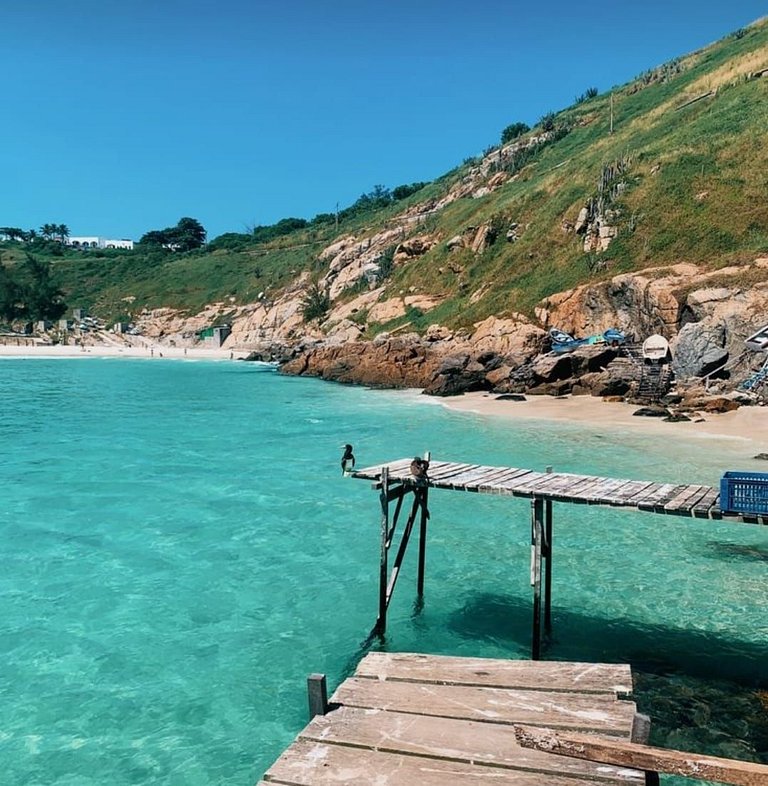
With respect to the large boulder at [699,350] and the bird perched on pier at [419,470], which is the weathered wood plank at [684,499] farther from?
the large boulder at [699,350]

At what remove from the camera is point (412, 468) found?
12.4 metres

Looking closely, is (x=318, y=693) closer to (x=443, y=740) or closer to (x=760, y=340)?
(x=443, y=740)

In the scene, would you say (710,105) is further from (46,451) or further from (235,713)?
(235,713)

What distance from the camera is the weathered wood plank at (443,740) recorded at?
221 inches

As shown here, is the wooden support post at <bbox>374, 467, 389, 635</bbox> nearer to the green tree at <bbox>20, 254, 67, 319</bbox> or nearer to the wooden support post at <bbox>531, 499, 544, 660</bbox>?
the wooden support post at <bbox>531, 499, 544, 660</bbox>

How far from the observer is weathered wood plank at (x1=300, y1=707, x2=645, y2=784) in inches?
221

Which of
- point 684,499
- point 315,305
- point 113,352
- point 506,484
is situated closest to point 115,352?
point 113,352

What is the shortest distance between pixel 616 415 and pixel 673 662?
86.6ft

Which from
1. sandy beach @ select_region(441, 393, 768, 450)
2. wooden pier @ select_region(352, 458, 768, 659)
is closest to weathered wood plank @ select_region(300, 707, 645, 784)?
wooden pier @ select_region(352, 458, 768, 659)

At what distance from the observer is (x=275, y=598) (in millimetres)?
14438

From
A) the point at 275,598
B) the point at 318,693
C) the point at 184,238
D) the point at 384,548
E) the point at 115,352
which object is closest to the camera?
the point at 318,693

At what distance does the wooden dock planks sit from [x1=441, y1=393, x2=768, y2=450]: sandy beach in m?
17.2

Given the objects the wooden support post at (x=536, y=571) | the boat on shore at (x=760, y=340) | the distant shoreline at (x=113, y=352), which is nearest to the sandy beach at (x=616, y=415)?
the boat on shore at (x=760, y=340)

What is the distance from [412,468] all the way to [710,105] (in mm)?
73004
